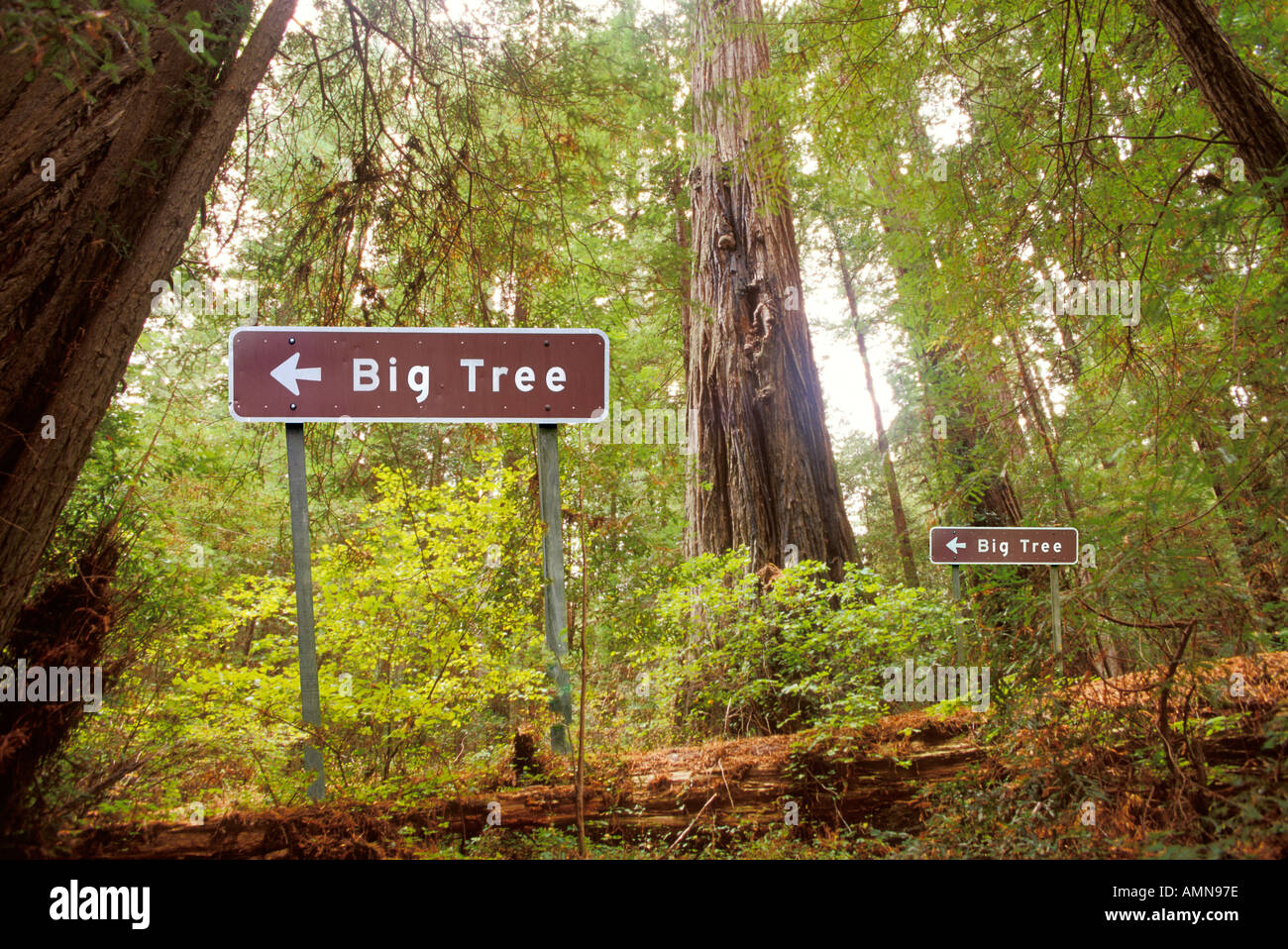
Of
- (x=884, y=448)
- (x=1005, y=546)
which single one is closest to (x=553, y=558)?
(x=1005, y=546)

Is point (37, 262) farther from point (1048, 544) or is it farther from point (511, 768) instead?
point (1048, 544)

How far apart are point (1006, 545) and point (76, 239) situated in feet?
15.8

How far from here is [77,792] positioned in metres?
2.06

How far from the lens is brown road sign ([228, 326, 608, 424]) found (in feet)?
7.04

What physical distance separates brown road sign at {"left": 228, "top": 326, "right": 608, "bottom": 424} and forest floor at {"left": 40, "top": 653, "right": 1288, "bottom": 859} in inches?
56.2

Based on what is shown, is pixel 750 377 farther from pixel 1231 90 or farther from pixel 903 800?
pixel 903 800

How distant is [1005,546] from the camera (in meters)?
3.74

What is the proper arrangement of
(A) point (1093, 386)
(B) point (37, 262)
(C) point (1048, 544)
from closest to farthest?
1. (B) point (37, 262)
2. (C) point (1048, 544)
3. (A) point (1093, 386)

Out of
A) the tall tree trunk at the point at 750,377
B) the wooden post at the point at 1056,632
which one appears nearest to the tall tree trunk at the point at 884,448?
the tall tree trunk at the point at 750,377

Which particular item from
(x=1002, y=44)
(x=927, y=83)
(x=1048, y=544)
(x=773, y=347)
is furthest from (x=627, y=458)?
(x=1002, y=44)

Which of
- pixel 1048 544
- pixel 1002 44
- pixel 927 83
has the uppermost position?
pixel 1002 44
